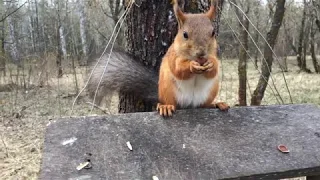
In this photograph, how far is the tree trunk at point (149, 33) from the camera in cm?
210

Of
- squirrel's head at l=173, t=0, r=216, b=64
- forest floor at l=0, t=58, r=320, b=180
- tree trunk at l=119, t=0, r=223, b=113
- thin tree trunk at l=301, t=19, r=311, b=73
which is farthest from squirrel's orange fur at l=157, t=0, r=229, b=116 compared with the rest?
thin tree trunk at l=301, t=19, r=311, b=73

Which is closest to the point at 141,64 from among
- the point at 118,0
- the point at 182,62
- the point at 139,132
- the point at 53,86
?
the point at 182,62

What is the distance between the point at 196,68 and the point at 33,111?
5479 mm

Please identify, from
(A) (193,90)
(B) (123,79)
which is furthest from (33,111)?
(A) (193,90)

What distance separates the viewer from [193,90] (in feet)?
5.98

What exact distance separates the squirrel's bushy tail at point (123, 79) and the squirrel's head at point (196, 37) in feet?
1.41

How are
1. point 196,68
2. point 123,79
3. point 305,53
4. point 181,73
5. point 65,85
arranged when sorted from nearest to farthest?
point 196,68, point 181,73, point 123,79, point 65,85, point 305,53

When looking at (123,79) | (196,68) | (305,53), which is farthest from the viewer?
(305,53)

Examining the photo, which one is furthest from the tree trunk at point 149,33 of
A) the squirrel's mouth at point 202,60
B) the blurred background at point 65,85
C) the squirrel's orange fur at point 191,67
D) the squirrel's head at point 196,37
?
the squirrel's mouth at point 202,60

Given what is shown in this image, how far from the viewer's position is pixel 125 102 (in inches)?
89.3

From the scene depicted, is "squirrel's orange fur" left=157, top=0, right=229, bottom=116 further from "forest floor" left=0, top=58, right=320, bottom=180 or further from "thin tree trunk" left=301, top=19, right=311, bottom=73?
"thin tree trunk" left=301, top=19, right=311, bottom=73

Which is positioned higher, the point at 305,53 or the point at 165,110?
the point at 165,110

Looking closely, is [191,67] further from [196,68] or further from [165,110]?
[165,110]

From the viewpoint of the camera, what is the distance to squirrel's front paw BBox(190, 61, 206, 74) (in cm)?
156
